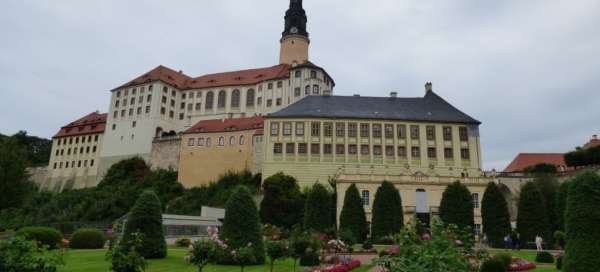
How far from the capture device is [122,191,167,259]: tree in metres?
19.8

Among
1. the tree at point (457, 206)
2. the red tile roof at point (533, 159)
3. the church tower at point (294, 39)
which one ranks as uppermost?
the church tower at point (294, 39)

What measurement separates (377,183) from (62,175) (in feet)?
211

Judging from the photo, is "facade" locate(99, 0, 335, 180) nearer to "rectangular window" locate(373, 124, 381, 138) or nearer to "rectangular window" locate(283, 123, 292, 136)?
"rectangular window" locate(283, 123, 292, 136)

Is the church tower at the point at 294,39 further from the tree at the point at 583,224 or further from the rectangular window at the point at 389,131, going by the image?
the tree at the point at 583,224

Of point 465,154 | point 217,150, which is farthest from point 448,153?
point 217,150

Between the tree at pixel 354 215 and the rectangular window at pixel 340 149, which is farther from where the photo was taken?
the rectangular window at pixel 340 149

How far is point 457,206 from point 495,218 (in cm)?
293

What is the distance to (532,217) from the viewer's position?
32844mm

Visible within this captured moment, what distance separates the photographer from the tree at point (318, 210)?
1425 inches

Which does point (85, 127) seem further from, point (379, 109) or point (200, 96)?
point (379, 109)

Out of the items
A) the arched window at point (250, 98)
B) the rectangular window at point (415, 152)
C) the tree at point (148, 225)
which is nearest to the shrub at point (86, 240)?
the tree at point (148, 225)

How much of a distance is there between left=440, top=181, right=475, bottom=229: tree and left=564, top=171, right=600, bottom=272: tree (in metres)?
22.8

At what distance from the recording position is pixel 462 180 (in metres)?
39.6

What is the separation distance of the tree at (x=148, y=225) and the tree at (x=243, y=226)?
3135mm
